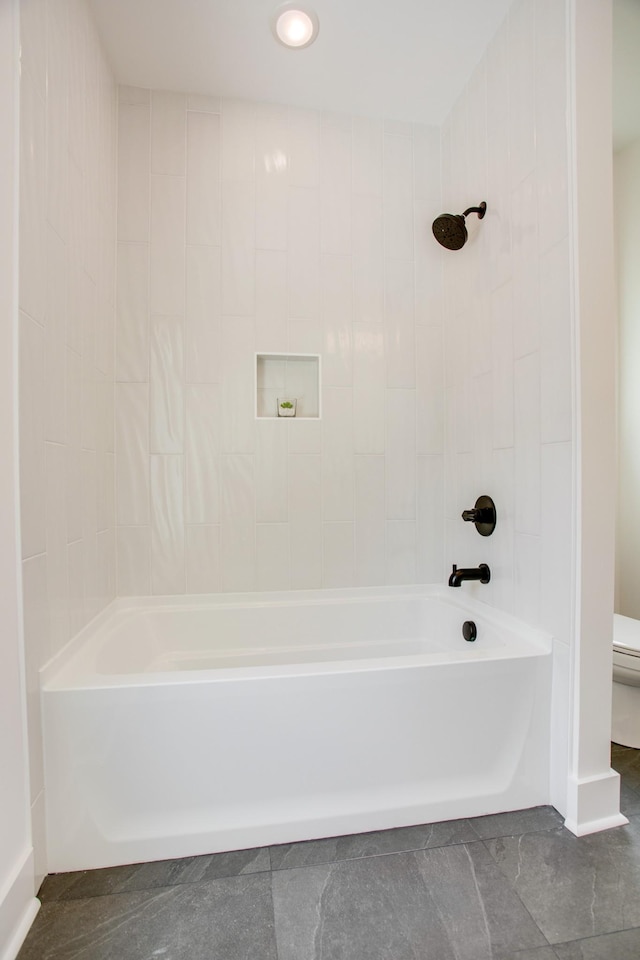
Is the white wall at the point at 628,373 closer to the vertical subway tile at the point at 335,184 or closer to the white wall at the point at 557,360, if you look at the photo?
the white wall at the point at 557,360

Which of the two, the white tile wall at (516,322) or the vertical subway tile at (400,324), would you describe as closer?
the white tile wall at (516,322)

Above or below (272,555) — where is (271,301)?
above

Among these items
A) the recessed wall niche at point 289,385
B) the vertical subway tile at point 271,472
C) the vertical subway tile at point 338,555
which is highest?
the recessed wall niche at point 289,385

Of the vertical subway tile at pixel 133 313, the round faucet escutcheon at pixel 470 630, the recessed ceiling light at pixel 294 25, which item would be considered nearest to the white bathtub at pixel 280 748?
the round faucet escutcheon at pixel 470 630

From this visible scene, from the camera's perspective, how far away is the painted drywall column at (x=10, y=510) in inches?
40.8

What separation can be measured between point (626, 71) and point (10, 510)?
110 inches

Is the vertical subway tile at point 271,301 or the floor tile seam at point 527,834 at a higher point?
the vertical subway tile at point 271,301

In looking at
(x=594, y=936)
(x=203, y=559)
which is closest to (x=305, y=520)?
(x=203, y=559)

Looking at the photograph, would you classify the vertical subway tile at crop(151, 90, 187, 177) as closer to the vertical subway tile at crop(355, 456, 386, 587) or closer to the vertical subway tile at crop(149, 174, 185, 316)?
the vertical subway tile at crop(149, 174, 185, 316)

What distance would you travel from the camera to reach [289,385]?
2100 mm

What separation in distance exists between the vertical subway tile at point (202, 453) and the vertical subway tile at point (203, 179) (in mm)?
647

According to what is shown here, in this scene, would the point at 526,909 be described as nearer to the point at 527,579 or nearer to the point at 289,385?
the point at 527,579

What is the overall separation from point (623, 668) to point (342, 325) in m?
1.71

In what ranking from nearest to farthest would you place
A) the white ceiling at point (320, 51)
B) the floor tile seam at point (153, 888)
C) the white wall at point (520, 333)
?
the floor tile seam at point (153, 888)
the white wall at point (520, 333)
the white ceiling at point (320, 51)
